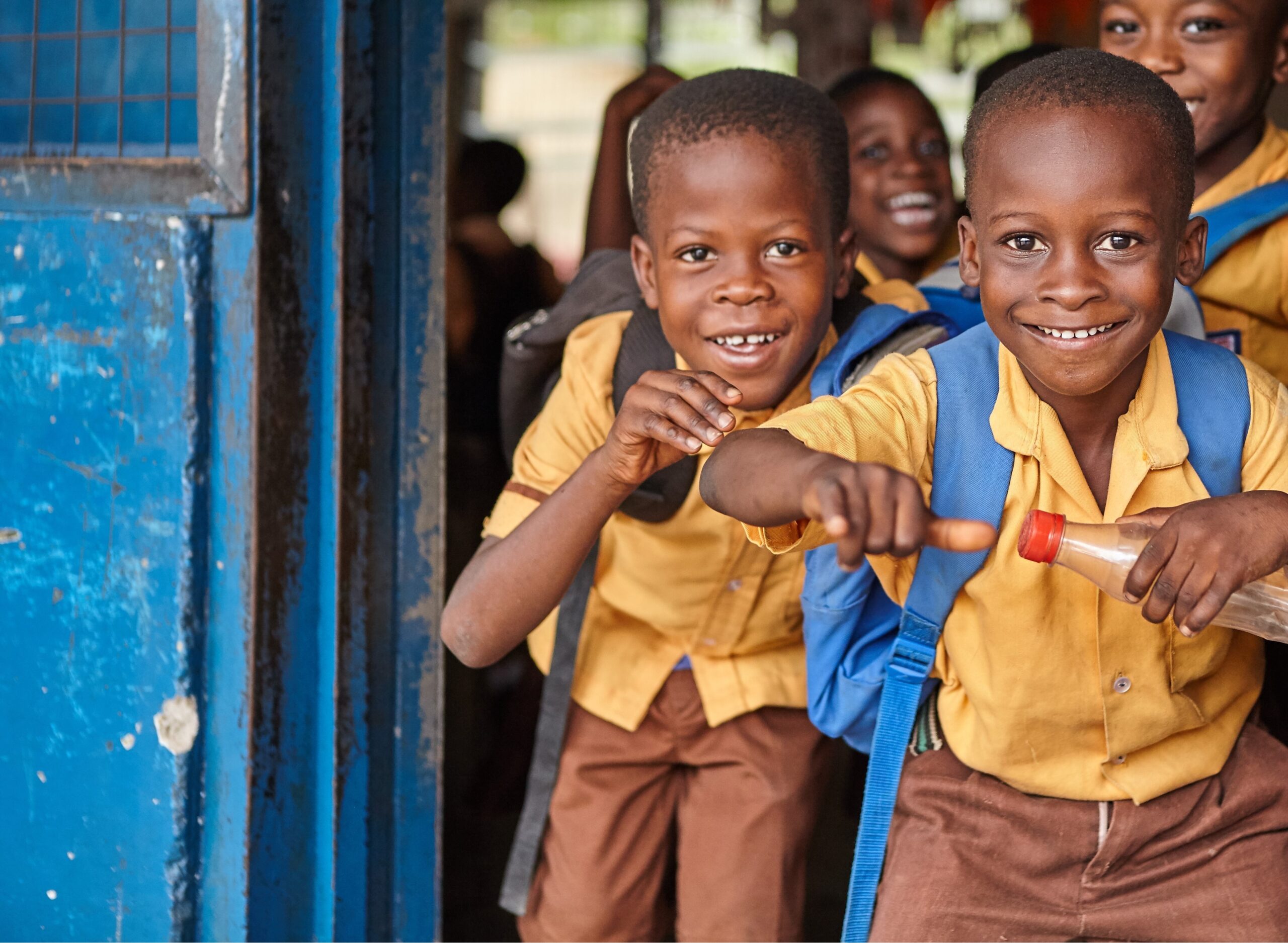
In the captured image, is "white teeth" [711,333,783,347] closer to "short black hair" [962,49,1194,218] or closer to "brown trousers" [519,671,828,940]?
"short black hair" [962,49,1194,218]

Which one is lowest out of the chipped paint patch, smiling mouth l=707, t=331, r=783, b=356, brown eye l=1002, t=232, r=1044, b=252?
the chipped paint patch

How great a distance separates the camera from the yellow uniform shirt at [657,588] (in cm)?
176

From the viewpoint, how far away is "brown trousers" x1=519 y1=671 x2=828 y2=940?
186 centimetres

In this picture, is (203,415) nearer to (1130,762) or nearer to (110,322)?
(110,322)

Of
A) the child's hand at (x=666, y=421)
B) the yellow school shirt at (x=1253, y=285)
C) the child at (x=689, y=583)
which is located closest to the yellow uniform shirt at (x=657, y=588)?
the child at (x=689, y=583)

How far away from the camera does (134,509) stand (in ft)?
5.90

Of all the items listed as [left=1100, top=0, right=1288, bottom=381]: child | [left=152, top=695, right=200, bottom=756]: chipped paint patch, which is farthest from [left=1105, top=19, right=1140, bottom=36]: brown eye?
[left=152, top=695, right=200, bottom=756]: chipped paint patch

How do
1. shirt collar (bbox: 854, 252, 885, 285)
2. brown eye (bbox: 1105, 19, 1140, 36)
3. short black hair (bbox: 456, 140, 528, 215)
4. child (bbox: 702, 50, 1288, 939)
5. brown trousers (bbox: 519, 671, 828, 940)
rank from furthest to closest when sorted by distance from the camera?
short black hair (bbox: 456, 140, 528, 215), shirt collar (bbox: 854, 252, 885, 285), brown eye (bbox: 1105, 19, 1140, 36), brown trousers (bbox: 519, 671, 828, 940), child (bbox: 702, 50, 1288, 939)

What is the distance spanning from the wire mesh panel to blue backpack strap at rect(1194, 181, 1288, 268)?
1.59 metres

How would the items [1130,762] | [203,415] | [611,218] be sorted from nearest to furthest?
[1130,762] < [203,415] < [611,218]

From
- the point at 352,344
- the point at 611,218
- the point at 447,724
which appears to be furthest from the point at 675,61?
the point at 352,344

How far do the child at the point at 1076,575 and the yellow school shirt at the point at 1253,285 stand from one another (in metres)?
0.49

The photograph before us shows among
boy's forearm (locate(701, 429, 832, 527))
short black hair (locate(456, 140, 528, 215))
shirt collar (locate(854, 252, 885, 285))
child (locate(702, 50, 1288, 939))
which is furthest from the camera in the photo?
short black hair (locate(456, 140, 528, 215))

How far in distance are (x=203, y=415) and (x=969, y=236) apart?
113 cm
